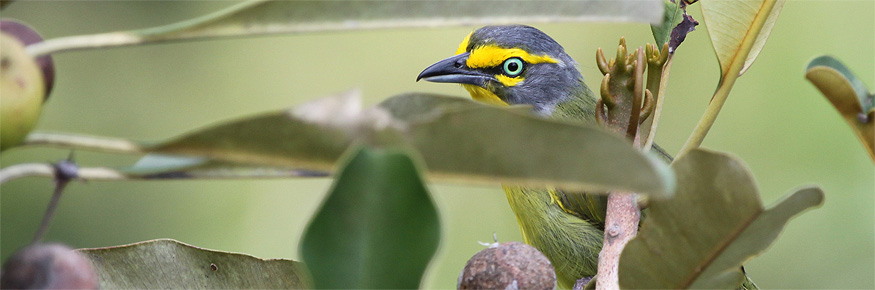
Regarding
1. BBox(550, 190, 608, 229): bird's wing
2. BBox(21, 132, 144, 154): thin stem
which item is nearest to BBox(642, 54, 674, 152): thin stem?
BBox(21, 132, 144, 154): thin stem

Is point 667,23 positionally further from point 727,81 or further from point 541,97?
point 541,97

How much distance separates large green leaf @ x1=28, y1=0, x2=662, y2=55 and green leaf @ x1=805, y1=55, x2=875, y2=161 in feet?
1.11

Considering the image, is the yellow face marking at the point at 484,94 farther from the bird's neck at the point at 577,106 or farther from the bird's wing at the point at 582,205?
the bird's wing at the point at 582,205

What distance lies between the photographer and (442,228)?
0.48m

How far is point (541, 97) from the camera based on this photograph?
2662 millimetres

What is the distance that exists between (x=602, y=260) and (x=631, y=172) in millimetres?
445

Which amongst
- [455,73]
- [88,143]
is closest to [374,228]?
[88,143]

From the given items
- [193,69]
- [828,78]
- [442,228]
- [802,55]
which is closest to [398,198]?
[442,228]

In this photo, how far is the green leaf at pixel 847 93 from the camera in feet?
2.59

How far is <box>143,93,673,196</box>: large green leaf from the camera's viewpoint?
1.41 ft

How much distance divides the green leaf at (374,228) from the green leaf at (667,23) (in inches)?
22.7

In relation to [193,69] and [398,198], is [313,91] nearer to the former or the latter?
[193,69]

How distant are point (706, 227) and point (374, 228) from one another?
290 millimetres

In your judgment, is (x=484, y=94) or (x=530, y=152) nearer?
(x=530, y=152)
